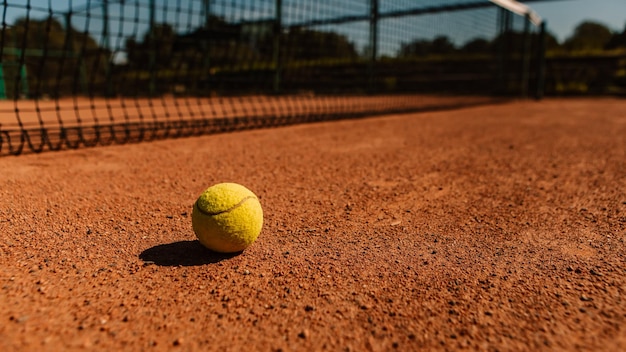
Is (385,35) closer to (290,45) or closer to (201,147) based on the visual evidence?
(290,45)

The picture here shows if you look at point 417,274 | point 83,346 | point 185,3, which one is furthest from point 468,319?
point 185,3

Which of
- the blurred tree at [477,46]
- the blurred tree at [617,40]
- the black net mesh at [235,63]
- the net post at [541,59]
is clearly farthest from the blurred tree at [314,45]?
the blurred tree at [617,40]

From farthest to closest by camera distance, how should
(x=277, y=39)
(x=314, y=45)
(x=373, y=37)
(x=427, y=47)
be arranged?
(x=427, y=47) < (x=373, y=37) < (x=314, y=45) < (x=277, y=39)

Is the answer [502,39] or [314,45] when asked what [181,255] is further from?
[502,39]

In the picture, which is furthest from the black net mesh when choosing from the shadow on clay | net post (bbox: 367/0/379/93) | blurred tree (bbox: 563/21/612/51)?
the shadow on clay

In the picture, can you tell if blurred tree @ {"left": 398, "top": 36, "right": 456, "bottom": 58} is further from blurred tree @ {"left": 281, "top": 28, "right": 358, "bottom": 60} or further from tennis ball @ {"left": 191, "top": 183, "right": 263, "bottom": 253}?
tennis ball @ {"left": 191, "top": 183, "right": 263, "bottom": 253}

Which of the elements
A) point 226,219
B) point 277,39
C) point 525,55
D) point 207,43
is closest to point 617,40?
point 525,55
